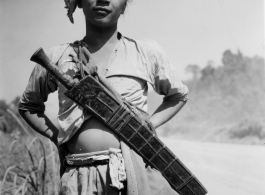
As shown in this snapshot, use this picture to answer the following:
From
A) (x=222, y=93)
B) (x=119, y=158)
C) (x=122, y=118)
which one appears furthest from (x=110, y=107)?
(x=222, y=93)

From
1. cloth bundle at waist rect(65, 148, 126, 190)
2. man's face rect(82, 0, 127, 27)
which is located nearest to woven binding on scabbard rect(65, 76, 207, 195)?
cloth bundle at waist rect(65, 148, 126, 190)

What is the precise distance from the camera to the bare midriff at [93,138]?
2.07 meters

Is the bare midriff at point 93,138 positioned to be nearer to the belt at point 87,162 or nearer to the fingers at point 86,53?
the belt at point 87,162

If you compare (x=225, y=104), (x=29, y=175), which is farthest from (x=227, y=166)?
(x=29, y=175)

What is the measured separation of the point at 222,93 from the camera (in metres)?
6.33

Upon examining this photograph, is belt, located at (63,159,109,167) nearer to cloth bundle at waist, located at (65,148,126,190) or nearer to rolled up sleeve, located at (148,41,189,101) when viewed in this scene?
cloth bundle at waist, located at (65,148,126,190)

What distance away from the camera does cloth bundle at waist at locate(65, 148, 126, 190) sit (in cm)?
200

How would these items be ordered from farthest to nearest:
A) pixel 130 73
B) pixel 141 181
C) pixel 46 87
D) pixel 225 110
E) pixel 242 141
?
pixel 225 110 < pixel 242 141 < pixel 46 87 < pixel 130 73 < pixel 141 181

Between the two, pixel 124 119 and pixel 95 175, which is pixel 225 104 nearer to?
pixel 124 119

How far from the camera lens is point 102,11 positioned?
219cm

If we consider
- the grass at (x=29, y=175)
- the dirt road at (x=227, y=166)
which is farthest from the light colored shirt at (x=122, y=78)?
the dirt road at (x=227, y=166)

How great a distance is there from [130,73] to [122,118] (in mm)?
222

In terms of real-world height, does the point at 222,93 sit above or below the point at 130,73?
above

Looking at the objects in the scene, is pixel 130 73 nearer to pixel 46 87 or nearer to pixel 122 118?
pixel 122 118
